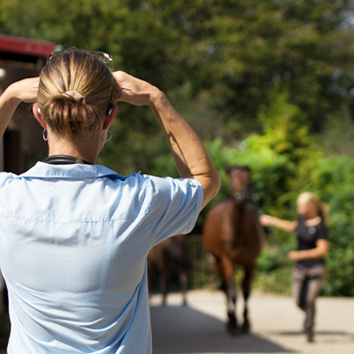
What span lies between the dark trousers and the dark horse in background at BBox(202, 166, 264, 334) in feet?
3.57

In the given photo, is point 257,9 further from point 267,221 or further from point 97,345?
point 97,345

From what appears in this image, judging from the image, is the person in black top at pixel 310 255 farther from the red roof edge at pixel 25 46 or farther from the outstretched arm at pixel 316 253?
the red roof edge at pixel 25 46

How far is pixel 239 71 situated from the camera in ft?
102

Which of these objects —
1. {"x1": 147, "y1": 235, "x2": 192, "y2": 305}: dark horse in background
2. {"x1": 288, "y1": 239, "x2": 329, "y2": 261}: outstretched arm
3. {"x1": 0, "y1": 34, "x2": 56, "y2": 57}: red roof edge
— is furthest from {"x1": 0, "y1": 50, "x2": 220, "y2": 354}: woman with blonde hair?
{"x1": 147, "y1": 235, "x2": 192, "y2": 305}: dark horse in background

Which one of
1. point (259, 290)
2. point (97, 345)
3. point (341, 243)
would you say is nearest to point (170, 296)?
point (259, 290)

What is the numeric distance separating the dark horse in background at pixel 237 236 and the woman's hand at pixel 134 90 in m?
7.49

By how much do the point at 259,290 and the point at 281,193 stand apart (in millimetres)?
3996

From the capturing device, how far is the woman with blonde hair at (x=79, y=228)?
146 cm

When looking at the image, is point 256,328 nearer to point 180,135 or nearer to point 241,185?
point 241,185

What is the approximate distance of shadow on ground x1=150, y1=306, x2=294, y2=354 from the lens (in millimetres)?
7820

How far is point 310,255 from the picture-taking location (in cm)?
816

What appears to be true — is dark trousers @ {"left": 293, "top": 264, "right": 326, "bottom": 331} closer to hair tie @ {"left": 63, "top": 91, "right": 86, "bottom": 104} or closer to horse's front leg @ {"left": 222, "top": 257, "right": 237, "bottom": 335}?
horse's front leg @ {"left": 222, "top": 257, "right": 237, "bottom": 335}

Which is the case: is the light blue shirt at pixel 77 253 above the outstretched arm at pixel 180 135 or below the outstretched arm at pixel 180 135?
below

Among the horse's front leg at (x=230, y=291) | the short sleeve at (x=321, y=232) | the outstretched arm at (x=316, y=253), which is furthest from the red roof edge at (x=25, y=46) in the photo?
the horse's front leg at (x=230, y=291)
